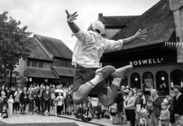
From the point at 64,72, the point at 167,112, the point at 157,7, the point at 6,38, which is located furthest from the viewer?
the point at 64,72

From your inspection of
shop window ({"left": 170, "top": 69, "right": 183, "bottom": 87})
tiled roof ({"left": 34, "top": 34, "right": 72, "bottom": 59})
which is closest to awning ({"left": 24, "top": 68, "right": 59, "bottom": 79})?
tiled roof ({"left": 34, "top": 34, "right": 72, "bottom": 59})

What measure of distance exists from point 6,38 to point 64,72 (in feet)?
51.9

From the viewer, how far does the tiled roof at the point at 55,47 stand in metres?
39.5

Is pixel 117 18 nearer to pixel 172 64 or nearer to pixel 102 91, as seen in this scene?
pixel 172 64

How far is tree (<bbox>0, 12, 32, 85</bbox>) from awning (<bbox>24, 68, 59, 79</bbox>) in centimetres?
726

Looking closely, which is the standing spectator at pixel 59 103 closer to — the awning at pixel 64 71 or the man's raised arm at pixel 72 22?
the man's raised arm at pixel 72 22

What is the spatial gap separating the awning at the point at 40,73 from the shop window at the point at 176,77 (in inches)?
846

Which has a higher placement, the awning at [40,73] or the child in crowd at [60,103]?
the awning at [40,73]

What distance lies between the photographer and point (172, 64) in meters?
16.1

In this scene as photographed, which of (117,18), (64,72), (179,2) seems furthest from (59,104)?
(64,72)

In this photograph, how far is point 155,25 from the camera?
18.2 metres

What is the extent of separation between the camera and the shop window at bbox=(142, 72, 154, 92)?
1725 centimetres

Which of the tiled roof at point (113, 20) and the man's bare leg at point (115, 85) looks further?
the tiled roof at point (113, 20)

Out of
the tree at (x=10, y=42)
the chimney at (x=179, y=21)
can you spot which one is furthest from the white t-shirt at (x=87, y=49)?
the tree at (x=10, y=42)
